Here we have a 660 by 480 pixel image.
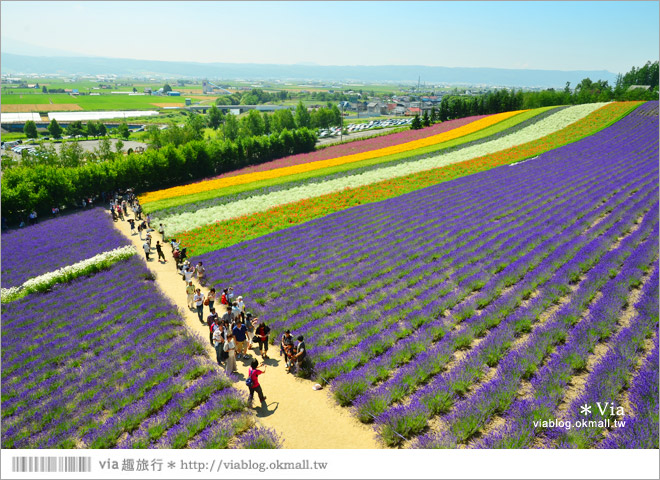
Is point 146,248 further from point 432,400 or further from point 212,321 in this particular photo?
point 432,400

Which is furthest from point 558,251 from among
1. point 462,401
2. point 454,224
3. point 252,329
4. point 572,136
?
point 572,136

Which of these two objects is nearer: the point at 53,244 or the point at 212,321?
the point at 212,321

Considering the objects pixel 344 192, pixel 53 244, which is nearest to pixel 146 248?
pixel 53 244

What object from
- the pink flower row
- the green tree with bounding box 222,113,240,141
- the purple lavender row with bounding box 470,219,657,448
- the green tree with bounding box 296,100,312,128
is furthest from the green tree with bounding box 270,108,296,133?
the purple lavender row with bounding box 470,219,657,448

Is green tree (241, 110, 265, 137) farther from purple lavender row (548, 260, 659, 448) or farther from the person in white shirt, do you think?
purple lavender row (548, 260, 659, 448)

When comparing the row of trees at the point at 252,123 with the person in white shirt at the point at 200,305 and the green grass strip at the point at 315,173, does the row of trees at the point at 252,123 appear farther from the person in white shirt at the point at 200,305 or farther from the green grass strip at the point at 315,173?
the person in white shirt at the point at 200,305

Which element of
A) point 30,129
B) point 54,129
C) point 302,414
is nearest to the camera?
point 302,414
